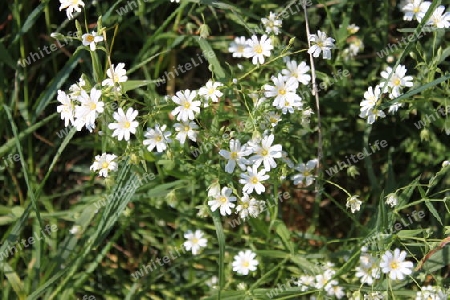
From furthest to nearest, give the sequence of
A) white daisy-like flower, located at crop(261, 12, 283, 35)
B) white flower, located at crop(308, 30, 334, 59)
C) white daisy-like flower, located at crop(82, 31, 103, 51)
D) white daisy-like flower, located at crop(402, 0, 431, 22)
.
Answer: white daisy-like flower, located at crop(402, 0, 431, 22) < white daisy-like flower, located at crop(261, 12, 283, 35) < white flower, located at crop(308, 30, 334, 59) < white daisy-like flower, located at crop(82, 31, 103, 51)

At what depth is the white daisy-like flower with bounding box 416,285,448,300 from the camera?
9.79 feet

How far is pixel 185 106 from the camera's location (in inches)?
111

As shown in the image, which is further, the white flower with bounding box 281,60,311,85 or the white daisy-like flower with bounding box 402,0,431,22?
the white daisy-like flower with bounding box 402,0,431,22

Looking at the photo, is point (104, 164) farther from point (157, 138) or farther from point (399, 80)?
point (399, 80)

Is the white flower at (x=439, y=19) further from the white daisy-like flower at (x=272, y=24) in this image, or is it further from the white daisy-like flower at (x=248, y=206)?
the white daisy-like flower at (x=248, y=206)

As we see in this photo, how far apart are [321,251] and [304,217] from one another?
383 millimetres

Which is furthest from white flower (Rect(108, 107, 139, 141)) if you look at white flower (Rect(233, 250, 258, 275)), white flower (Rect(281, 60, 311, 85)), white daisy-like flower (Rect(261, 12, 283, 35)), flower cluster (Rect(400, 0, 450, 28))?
flower cluster (Rect(400, 0, 450, 28))

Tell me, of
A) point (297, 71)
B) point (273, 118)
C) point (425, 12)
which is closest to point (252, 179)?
point (273, 118)

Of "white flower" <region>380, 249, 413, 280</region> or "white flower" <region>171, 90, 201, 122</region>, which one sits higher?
"white flower" <region>171, 90, 201, 122</region>

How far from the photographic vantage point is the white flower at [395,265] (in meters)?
2.91

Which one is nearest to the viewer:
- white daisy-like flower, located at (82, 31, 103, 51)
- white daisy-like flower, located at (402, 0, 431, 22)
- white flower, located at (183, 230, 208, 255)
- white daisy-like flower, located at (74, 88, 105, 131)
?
white daisy-like flower, located at (74, 88, 105, 131)

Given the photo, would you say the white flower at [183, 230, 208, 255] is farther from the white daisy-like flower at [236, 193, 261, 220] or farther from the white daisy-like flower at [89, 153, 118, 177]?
the white daisy-like flower at [89, 153, 118, 177]

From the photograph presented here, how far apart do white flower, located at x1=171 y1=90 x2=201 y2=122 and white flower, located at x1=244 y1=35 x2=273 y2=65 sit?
35 cm

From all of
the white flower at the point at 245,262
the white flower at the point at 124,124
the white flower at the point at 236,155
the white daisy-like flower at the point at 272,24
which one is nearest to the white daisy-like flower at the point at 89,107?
the white flower at the point at 124,124
